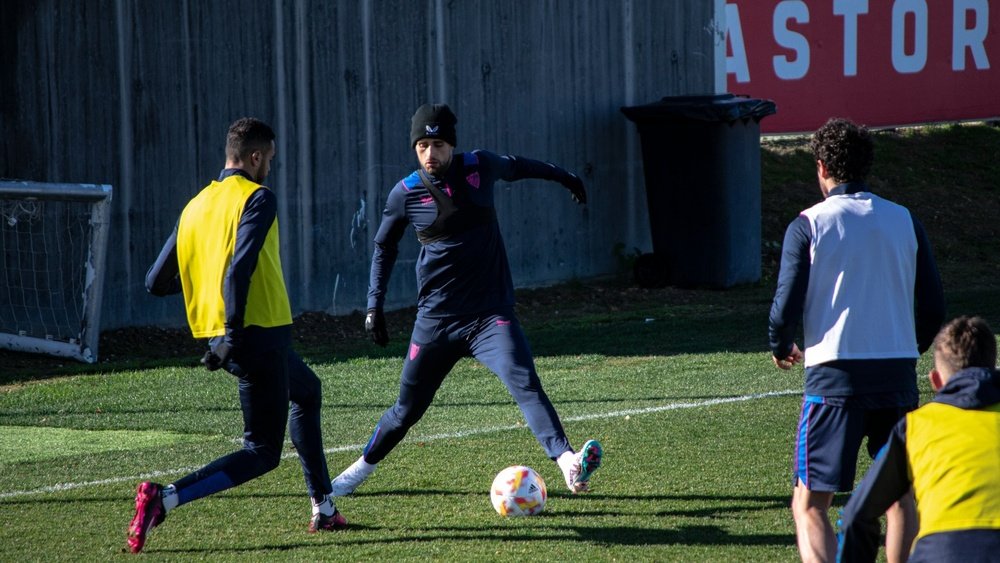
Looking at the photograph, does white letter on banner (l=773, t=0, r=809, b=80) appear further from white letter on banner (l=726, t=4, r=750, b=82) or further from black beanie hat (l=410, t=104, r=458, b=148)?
black beanie hat (l=410, t=104, r=458, b=148)

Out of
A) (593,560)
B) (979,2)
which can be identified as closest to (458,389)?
(593,560)

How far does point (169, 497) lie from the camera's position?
6.03m

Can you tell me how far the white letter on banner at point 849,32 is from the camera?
20.6m

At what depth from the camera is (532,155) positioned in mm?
16094

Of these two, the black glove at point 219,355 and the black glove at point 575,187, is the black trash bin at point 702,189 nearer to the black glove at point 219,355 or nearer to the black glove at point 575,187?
the black glove at point 575,187

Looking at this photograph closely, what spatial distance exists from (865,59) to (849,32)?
0.50m

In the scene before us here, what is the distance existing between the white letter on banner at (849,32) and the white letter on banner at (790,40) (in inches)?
28.4

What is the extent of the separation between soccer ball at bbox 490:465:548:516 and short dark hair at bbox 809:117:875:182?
93.5 inches

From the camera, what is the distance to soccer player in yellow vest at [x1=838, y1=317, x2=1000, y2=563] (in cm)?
364

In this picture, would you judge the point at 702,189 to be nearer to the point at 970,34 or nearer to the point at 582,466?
the point at 970,34

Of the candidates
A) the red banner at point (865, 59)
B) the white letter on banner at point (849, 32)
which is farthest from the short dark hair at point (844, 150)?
the white letter on banner at point (849, 32)

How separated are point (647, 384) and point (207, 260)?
5.21m

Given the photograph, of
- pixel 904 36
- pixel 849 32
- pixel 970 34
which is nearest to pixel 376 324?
pixel 849 32

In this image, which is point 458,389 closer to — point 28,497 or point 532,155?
point 28,497
